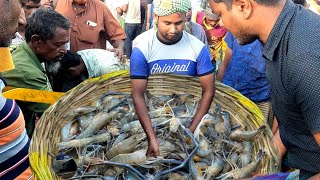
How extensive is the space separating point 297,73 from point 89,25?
117 inches

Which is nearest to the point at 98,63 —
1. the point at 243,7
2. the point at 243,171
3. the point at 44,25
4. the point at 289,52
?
the point at 44,25

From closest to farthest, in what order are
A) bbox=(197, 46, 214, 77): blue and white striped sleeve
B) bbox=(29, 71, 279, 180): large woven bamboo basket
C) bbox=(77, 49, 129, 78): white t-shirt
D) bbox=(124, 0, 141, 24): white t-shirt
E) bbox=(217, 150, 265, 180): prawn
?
bbox=(29, 71, 279, 180): large woven bamboo basket < bbox=(217, 150, 265, 180): prawn < bbox=(197, 46, 214, 77): blue and white striped sleeve < bbox=(77, 49, 129, 78): white t-shirt < bbox=(124, 0, 141, 24): white t-shirt

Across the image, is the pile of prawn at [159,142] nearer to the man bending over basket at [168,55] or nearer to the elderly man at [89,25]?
the man bending over basket at [168,55]

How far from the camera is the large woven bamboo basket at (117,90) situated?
2328 mm

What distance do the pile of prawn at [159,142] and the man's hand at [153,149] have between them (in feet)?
0.11

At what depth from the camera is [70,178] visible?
8.10ft

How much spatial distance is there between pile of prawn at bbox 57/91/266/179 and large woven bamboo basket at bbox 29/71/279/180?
2.0 inches

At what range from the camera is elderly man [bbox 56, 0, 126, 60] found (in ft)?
13.5

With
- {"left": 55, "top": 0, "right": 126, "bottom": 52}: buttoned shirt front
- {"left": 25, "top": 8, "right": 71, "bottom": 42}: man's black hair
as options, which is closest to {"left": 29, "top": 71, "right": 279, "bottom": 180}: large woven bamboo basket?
{"left": 25, "top": 8, "right": 71, "bottom": 42}: man's black hair

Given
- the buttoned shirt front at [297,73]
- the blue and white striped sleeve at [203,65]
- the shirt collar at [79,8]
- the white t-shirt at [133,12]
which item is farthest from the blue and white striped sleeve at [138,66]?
the white t-shirt at [133,12]

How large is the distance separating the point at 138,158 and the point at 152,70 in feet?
2.31

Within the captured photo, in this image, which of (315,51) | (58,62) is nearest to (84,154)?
(58,62)

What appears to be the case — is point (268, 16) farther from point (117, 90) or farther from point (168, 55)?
point (117, 90)

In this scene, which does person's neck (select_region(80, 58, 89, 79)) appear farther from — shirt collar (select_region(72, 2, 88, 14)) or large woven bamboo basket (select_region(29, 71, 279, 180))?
shirt collar (select_region(72, 2, 88, 14))
